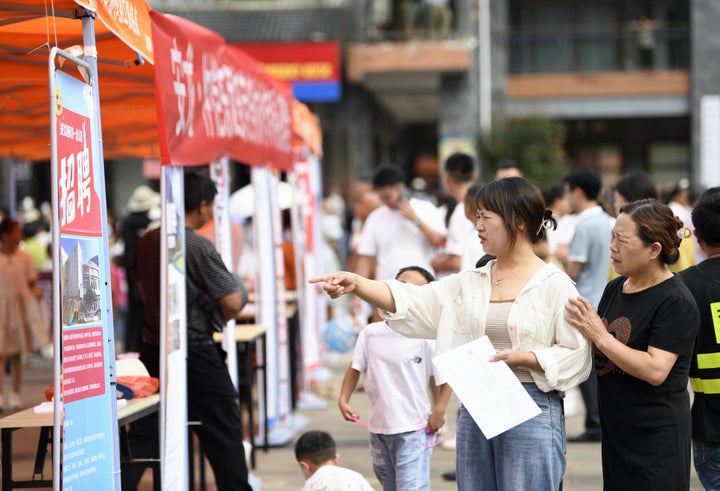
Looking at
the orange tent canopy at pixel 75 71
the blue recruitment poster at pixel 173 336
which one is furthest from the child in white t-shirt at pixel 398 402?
the orange tent canopy at pixel 75 71

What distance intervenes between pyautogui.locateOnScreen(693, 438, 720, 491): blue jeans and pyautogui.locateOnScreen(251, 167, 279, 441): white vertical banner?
4824mm

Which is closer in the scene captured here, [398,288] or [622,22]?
[398,288]

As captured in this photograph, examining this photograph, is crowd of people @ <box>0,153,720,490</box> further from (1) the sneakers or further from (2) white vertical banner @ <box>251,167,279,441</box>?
(1) the sneakers

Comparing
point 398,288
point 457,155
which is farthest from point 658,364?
point 457,155

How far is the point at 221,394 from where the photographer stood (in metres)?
6.34

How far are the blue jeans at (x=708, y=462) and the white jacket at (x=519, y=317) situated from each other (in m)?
1.09

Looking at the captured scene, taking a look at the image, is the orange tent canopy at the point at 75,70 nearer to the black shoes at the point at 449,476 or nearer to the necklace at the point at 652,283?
the necklace at the point at 652,283

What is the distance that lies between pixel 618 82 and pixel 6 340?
19165mm

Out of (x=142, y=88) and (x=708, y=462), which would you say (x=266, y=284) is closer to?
(x=142, y=88)

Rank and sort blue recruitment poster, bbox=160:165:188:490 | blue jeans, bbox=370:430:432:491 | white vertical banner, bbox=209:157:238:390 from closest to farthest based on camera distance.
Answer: blue jeans, bbox=370:430:432:491
blue recruitment poster, bbox=160:165:188:490
white vertical banner, bbox=209:157:238:390

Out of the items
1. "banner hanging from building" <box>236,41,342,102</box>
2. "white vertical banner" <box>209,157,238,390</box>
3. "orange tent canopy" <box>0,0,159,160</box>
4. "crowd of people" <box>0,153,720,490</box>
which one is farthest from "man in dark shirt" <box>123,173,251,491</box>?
"banner hanging from building" <box>236,41,342,102</box>

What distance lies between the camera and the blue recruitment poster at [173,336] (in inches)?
226

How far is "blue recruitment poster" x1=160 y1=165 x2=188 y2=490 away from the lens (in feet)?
18.9

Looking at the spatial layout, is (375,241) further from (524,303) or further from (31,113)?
(524,303)
